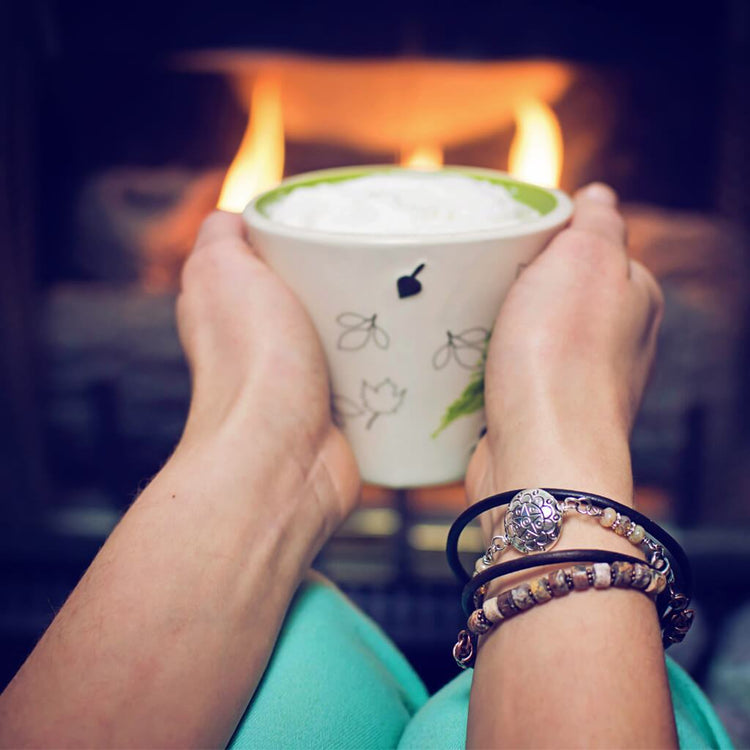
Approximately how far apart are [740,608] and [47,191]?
1.10 metres

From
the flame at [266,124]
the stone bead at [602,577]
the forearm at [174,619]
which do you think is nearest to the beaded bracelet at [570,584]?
the stone bead at [602,577]

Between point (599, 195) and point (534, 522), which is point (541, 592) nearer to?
point (534, 522)

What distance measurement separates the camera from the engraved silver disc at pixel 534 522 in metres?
0.35

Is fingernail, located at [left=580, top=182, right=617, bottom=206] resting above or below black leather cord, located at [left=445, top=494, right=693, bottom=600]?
above

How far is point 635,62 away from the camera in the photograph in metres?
1.00

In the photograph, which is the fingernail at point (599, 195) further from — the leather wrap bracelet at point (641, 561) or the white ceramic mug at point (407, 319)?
the leather wrap bracelet at point (641, 561)

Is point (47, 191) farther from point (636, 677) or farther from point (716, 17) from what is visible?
point (636, 677)

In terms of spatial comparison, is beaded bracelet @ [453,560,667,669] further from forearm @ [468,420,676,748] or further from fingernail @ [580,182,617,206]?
fingernail @ [580,182,617,206]

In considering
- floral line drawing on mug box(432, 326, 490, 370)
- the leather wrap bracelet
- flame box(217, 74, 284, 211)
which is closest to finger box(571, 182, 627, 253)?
floral line drawing on mug box(432, 326, 490, 370)

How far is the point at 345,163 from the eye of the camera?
111 cm

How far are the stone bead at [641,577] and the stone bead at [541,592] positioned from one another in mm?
37

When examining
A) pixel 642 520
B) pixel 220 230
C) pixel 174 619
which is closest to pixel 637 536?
pixel 642 520

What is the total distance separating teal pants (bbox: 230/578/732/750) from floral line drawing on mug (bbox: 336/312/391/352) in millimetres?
143

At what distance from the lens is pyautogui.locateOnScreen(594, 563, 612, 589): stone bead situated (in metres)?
0.33
